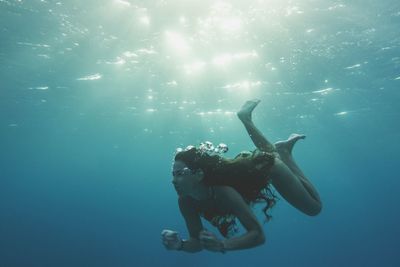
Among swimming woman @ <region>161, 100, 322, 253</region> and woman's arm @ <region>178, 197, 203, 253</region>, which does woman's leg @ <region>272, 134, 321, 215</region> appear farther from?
woman's arm @ <region>178, 197, 203, 253</region>

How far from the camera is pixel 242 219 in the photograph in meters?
4.74

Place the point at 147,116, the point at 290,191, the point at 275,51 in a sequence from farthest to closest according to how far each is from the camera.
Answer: the point at 147,116, the point at 275,51, the point at 290,191

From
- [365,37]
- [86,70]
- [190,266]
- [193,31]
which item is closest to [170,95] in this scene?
[86,70]

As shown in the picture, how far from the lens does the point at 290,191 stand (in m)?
6.20

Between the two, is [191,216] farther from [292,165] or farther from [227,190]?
[292,165]

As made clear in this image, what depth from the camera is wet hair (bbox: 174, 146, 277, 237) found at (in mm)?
5160

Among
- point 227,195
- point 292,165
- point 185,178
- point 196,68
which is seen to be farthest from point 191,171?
point 196,68

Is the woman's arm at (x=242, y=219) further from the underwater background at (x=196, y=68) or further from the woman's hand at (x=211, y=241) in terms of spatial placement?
the underwater background at (x=196, y=68)

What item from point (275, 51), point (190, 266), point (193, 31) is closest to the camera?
point (193, 31)

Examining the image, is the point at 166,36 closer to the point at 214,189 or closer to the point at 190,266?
the point at 214,189

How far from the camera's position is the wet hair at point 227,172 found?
5.16 m

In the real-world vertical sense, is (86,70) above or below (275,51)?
above

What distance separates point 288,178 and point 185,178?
2089 mm

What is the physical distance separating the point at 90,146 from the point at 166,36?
137ft
